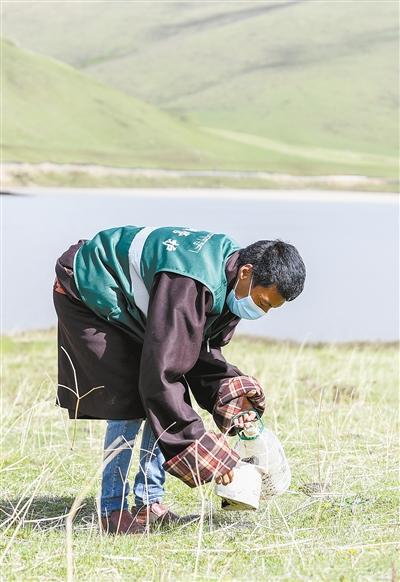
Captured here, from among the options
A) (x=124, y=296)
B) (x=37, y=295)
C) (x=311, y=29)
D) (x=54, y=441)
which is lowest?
(x=37, y=295)

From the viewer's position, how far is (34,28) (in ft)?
463

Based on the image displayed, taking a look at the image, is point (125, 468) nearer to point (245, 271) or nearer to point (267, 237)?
point (245, 271)

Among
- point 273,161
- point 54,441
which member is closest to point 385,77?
point 273,161

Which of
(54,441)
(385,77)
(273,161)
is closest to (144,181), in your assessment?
(273,161)

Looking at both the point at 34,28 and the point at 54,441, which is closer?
the point at 54,441

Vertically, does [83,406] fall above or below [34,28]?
below

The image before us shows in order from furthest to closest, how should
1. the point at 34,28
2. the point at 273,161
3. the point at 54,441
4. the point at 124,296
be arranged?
the point at 34,28 < the point at 273,161 < the point at 54,441 < the point at 124,296

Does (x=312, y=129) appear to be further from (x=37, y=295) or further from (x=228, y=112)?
(x=37, y=295)

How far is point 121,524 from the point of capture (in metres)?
4.61

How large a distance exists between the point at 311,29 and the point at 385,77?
2498 cm

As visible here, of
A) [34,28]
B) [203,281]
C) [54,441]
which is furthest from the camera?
[34,28]

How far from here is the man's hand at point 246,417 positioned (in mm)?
4719

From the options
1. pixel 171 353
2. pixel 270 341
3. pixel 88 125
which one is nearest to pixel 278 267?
pixel 171 353

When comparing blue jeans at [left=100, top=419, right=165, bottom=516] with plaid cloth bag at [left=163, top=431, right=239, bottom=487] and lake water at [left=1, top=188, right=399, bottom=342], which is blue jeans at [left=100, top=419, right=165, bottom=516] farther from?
lake water at [left=1, top=188, right=399, bottom=342]
